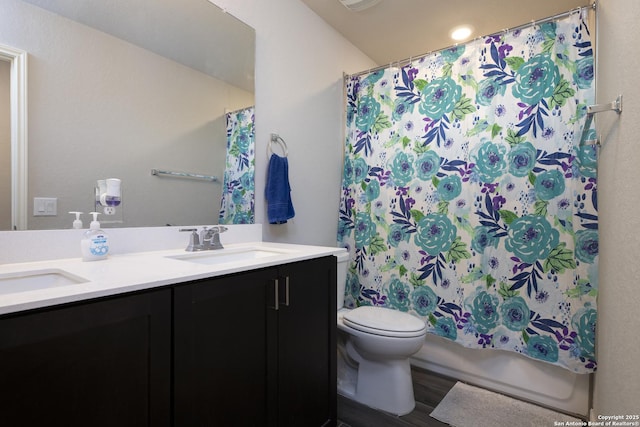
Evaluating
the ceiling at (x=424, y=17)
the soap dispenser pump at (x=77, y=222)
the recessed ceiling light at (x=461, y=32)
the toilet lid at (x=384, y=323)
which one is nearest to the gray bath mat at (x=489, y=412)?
the toilet lid at (x=384, y=323)

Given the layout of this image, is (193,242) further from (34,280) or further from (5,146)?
(5,146)

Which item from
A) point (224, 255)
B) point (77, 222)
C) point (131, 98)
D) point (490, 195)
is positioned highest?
point (131, 98)

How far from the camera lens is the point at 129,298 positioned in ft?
2.43

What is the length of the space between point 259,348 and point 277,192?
3.23 ft

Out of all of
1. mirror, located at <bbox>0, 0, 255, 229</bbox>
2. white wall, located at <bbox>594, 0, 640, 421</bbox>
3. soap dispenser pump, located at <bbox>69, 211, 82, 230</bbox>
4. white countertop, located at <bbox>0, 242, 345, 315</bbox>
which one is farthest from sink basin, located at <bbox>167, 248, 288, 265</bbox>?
white wall, located at <bbox>594, 0, 640, 421</bbox>

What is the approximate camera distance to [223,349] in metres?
0.94

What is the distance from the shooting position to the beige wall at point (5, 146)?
0.98 metres

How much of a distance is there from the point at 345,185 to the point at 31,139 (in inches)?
70.8

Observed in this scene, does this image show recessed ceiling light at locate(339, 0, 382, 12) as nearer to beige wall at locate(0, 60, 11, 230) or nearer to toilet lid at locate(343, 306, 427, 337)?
beige wall at locate(0, 60, 11, 230)

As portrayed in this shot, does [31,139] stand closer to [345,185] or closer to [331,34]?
[345,185]

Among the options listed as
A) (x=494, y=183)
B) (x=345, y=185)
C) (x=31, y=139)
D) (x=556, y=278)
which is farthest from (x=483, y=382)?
(x=31, y=139)

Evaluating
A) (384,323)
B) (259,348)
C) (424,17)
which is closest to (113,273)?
(259,348)

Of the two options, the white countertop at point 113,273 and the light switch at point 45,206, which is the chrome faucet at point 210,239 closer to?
the white countertop at point 113,273

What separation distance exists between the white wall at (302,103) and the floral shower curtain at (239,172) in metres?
0.06
